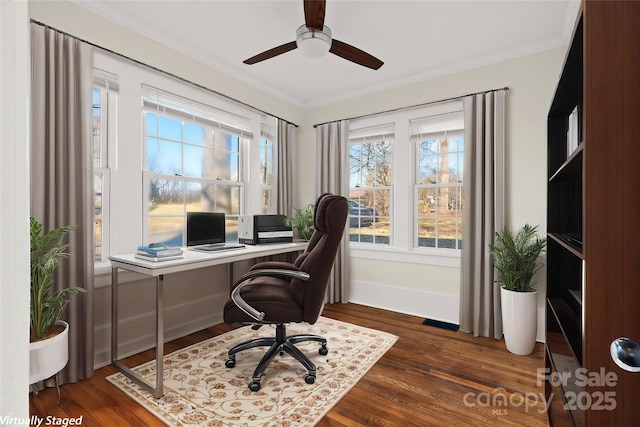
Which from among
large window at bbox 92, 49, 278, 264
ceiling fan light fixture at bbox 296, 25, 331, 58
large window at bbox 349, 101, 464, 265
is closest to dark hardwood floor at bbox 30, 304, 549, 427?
large window at bbox 92, 49, 278, 264

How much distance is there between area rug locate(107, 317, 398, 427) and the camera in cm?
176

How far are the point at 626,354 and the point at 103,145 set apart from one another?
9.93 ft

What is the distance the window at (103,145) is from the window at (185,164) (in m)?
0.27

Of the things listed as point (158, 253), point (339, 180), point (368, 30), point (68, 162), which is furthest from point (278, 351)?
point (368, 30)

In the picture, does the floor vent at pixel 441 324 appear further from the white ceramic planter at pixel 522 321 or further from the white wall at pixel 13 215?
the white wall at pixel 13 215

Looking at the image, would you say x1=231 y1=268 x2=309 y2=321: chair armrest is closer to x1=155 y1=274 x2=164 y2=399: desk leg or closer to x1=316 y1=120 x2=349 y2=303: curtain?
x1=155 y1=274 x2=164 y2=399: desk leg

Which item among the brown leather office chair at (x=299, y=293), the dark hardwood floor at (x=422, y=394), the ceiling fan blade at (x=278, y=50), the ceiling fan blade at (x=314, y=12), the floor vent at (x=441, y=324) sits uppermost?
the ceiling fan blade at (x=314, y=12)

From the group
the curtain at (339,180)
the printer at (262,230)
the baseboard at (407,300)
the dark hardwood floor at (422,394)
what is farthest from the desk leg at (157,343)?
the baseboard at (407,300)

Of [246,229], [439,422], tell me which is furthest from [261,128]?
[439,422]

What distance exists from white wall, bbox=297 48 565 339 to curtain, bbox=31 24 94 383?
2.57 metres

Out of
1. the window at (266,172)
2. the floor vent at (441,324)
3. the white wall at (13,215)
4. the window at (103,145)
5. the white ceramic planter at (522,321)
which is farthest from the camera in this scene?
the window at (266,172)

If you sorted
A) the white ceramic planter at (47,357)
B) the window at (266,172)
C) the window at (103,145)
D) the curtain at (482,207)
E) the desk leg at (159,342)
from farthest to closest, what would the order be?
the window at (266,172)
the curtain at (482,207)
the window at (103,145)
the desk leg at (159,342)
the white ceramic planter at (47,357)

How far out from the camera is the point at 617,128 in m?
0.81

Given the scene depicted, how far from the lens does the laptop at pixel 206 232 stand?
271 cm
